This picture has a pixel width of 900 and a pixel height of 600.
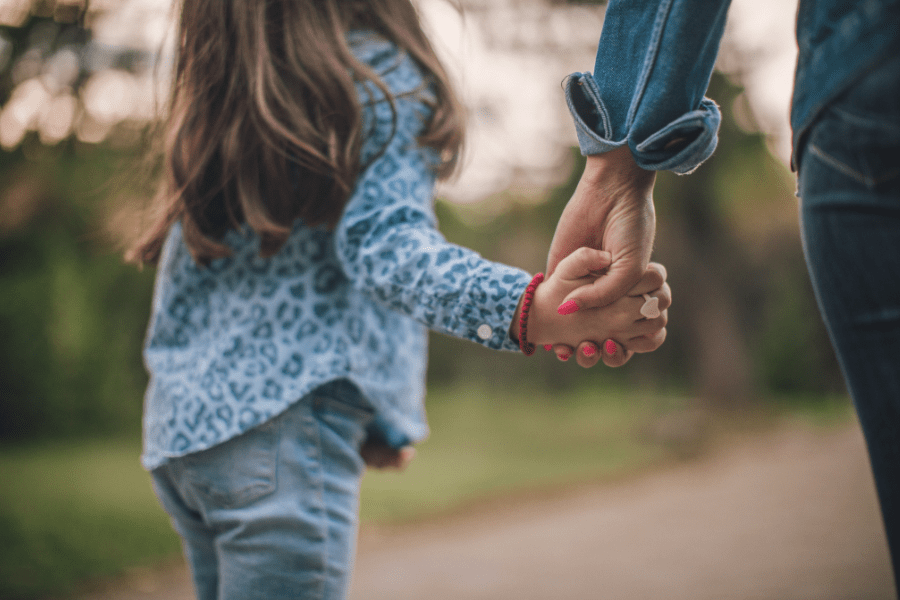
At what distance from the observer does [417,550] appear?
5.17 metres

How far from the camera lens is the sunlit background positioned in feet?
16.3

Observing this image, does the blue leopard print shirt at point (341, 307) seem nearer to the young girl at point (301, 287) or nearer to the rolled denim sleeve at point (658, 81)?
the young girl at point (301, 287)

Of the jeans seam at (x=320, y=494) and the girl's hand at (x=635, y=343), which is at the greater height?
the girl's hand at (x=635, y=343)

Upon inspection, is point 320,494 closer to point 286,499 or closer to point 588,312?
point 286,499

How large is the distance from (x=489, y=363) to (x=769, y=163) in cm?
823

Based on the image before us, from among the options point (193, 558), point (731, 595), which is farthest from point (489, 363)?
point (193, 558)

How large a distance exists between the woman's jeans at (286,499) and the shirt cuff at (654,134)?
2.34ft

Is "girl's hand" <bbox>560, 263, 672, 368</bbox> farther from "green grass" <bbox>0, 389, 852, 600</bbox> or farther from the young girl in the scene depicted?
"green grass" <bbox>0, 389, 852, 600</bbox>

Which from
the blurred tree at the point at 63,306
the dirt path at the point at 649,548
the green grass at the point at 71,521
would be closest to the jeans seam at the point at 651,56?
the dirt path at the point at 649,548

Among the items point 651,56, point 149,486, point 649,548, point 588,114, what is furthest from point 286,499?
point 149,486

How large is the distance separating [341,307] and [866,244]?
96 centimetres

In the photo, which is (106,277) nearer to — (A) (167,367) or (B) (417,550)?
(B) (417,550)

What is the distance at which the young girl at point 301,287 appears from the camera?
1.24m

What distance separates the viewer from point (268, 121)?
1330 millimetres
